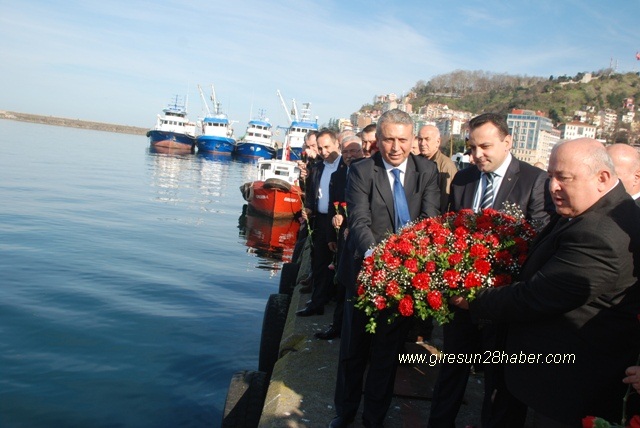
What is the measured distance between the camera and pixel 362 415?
425 cm

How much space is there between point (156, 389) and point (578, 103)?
573 feet

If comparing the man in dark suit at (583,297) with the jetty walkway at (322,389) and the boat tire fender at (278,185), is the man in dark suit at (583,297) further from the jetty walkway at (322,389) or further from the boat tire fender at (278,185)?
the boat tire fender at (278,185)

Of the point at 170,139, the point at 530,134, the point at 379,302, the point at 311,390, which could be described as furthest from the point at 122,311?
the point at 530,134

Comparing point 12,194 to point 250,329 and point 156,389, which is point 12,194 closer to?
point 250,329

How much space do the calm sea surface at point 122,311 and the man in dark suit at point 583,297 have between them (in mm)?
4977

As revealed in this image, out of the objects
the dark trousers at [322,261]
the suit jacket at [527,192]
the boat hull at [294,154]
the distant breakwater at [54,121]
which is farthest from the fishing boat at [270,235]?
the distant breakwater at [54,121]

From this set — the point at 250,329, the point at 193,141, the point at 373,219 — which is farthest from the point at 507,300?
the point at 193,141

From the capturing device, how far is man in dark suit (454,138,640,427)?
274 centimetres

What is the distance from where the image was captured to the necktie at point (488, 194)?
14.0ft

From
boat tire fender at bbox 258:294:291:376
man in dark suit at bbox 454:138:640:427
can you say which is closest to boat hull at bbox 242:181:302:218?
boat tire fender at bbox 258:294:291:376

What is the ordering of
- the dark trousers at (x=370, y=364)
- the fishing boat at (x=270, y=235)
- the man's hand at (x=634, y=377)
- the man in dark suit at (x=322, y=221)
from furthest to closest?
the fishing boat at (x=270, y=235) < the man in dark suit at (x=322, y=221) < the dark trousers at (x=370, y=364) < the man's hand at (x=634, y=377)

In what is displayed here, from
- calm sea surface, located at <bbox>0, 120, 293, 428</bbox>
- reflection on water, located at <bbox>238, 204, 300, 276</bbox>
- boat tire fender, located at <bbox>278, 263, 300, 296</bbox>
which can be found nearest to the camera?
calm sea surface, located at <bbox>0, 120, 293, 428</bbox>

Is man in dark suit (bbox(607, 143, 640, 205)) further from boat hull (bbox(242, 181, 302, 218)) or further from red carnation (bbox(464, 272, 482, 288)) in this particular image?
boat hull (bbox(242, 181, 302, 218))

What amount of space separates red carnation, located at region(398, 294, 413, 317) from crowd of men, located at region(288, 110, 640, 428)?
0.27 metres
